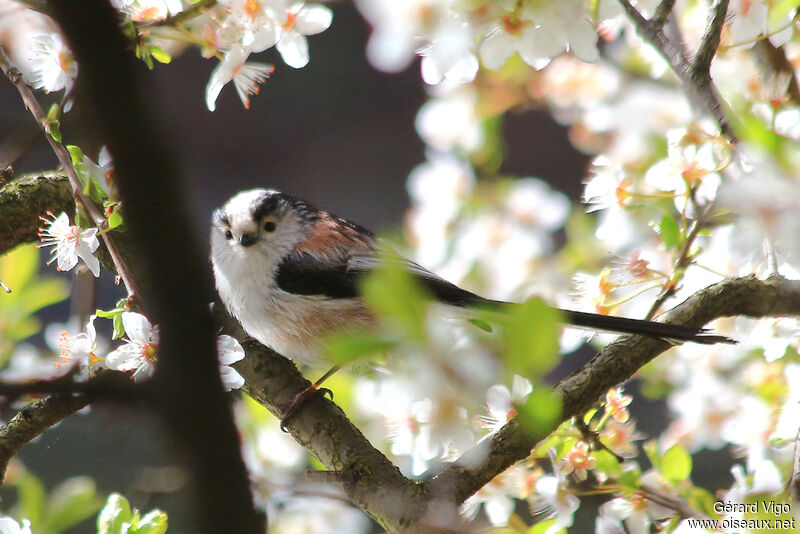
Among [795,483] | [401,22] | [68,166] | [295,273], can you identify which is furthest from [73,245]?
[795,483]

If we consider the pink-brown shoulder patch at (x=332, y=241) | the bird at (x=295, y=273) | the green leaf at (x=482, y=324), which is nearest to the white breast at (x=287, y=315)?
the bird at (x=295, y=273)

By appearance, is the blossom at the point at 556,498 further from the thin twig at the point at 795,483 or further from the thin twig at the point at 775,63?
the thin twig at the point at 775,63

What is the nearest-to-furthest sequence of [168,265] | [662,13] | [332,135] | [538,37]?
[168,265] < [538,37] < [662,13] < [332,135]

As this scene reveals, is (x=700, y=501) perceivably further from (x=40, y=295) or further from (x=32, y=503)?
(x=40, y=295)

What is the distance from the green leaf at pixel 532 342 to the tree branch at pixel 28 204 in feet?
3.84

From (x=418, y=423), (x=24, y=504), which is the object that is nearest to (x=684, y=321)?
(x=418, y=423)

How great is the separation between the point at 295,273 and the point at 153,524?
0.87 metres

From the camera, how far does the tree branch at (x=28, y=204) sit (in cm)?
144

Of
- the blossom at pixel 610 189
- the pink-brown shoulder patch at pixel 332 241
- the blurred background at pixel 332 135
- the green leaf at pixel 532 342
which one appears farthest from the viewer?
the blurred background at pixel 332 135

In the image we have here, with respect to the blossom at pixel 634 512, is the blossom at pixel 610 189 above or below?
above

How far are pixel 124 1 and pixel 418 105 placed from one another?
328cm

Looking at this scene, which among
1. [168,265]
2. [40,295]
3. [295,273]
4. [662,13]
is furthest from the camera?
[295,273]

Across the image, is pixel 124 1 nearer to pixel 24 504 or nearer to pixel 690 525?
pixel 24 504

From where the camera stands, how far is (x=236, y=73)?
117cm
